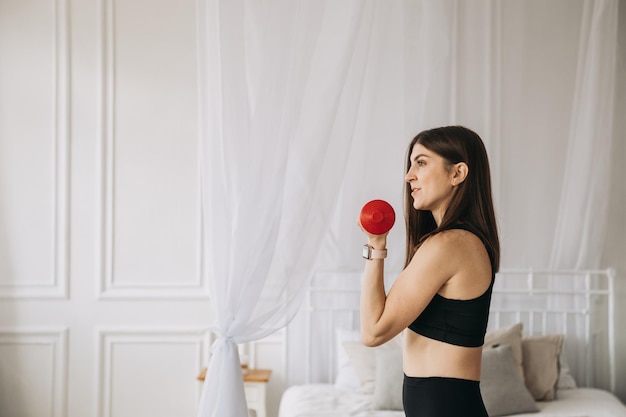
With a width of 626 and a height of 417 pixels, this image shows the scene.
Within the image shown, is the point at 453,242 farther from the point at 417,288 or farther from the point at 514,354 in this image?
the point at 514,354

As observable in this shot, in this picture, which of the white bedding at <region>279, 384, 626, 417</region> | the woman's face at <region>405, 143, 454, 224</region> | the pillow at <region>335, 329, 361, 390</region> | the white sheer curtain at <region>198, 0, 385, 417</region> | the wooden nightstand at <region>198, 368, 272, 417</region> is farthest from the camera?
the wooden nightstand at <region>198, 368, 272, 417</region>

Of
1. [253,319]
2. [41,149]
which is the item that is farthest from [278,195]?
[41,149]

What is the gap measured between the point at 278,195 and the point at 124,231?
1982 millimetres

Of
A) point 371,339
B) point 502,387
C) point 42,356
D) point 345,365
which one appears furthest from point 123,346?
point 371,339

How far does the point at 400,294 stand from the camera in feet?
6.07

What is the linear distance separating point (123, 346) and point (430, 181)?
2.67 m

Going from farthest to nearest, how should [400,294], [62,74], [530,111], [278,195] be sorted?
[62,74]
[530,111]
[278,195]
[400,294]

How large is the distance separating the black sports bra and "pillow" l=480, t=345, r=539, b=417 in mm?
1454

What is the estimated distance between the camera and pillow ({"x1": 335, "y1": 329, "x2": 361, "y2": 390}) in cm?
359

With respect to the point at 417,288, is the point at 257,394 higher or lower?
lower

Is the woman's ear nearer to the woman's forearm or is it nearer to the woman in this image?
the woman

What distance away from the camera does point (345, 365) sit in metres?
3.65

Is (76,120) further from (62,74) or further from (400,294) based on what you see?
(400,294)

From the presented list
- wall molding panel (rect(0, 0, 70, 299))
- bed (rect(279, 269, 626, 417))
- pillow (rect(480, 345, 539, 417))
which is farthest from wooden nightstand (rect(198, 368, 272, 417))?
pillow (rect(480, 345, 539, 417))
